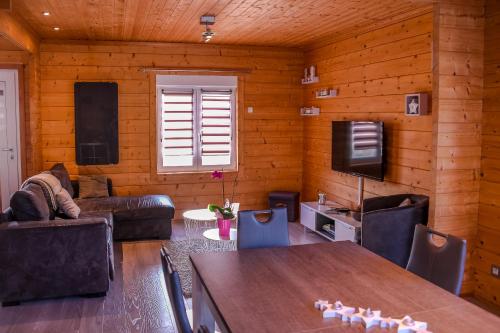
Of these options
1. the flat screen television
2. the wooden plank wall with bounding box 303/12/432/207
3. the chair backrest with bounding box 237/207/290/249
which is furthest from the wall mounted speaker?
the chair backrest with bounding box 237/207/290/249

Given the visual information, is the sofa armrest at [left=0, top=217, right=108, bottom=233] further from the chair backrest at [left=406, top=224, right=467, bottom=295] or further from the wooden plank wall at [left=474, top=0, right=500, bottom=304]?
the wooden plank wall at [left=474, top=0, right=500, bottom=304]

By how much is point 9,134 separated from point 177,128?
7.24 ft

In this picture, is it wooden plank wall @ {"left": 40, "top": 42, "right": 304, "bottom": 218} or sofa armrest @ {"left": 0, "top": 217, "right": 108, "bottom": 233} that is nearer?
sofa armrest @ {"left": 0, "top": 217, "right": 108, "bottom": 233}

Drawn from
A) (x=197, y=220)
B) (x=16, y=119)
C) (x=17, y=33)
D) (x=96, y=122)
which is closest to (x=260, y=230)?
(x=197, y=220)

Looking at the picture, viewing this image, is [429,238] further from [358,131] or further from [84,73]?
[84,73]

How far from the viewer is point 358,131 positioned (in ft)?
19.4

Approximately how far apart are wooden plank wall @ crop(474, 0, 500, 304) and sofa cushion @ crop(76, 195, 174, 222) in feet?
11.6

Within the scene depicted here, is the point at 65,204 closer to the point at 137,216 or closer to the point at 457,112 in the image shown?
the point at 137,216

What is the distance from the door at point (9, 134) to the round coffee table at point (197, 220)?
2.31 m

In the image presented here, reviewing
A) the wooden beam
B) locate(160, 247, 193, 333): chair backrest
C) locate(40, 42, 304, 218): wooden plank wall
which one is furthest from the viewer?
locate(40, 42, 304, 218): wooden plank wall

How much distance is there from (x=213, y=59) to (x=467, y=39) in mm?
4059

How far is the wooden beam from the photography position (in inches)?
181

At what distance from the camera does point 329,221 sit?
251 inches

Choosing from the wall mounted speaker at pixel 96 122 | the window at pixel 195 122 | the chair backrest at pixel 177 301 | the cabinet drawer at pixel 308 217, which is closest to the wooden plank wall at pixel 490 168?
the cabinet drawer at pixel 308 217
